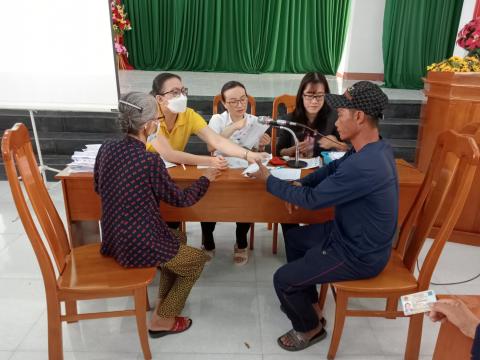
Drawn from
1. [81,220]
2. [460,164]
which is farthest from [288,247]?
[81,220]

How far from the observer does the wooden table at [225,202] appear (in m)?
1.67

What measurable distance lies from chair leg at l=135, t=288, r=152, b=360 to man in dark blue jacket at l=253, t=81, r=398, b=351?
0.56 meters

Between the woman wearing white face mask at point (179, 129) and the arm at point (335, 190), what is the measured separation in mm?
430

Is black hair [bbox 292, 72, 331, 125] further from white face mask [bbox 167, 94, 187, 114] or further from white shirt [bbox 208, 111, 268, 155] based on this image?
white face mask [bbox 167, 94, 187, 114]

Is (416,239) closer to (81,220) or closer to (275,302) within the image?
(275,302)

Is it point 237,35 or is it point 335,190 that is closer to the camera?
point 335,190

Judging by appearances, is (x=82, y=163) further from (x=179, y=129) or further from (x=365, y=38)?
(x=365, y=38)

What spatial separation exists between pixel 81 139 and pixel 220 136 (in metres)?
2.43

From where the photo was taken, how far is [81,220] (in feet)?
5.83

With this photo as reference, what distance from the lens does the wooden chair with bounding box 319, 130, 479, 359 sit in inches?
51.5

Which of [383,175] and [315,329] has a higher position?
[383,175]

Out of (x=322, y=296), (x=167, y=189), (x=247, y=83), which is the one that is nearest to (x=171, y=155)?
(x=167, y=189)

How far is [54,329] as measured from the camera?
1383 millimetres

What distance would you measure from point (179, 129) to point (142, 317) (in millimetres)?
993
